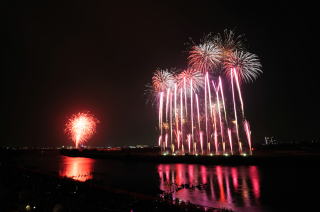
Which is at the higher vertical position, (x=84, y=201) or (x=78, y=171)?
(x=78, y=171)

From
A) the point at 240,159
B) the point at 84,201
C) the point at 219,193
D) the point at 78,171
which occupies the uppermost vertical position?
the point at 240,159

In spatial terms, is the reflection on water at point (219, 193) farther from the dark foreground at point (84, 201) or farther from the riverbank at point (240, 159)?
the riverbank at point (240, 159)

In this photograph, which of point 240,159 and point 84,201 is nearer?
point 84,201

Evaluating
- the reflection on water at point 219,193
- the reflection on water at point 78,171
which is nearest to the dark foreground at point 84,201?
the reflection on water at point 219,193

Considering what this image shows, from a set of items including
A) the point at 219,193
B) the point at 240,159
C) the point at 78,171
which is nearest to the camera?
the point at 219,193

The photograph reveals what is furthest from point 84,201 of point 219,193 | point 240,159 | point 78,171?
point 240,159

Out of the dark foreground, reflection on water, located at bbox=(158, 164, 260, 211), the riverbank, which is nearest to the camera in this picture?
the dark foreground

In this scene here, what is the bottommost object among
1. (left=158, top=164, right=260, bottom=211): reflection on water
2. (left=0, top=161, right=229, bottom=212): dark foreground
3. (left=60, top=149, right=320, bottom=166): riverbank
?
(left=158, top=164, right=260, bottom=211): reflection on water

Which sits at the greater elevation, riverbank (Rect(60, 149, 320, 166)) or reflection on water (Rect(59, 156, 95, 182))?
riverbank (Rect(60, 149, 320, 166))

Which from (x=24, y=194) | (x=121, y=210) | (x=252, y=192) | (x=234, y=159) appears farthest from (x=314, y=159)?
(x=24, y=194)

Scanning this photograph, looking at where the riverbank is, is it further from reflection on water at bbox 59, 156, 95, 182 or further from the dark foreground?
the dark foreground

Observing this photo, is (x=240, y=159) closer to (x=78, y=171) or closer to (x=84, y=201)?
(x=78, y=171)

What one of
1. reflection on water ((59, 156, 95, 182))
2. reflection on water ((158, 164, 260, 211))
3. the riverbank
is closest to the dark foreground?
reflection on water ((158, 164, 260, 211))

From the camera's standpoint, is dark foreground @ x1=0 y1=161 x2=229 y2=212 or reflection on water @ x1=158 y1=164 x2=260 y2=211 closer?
dark foreground @ x1=0 y1=161 x2=229 y2=212
